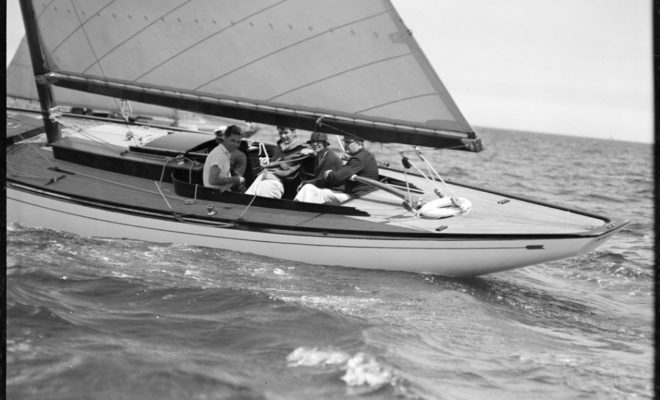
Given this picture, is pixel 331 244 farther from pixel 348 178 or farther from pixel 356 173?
pixel 356 173

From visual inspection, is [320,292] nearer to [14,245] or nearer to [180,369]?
[180,369]

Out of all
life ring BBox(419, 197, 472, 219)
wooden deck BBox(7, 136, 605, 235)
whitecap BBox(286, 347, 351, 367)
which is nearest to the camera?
whitecap BBox(286, 347, 351, 367)

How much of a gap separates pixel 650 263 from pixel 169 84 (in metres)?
7.08

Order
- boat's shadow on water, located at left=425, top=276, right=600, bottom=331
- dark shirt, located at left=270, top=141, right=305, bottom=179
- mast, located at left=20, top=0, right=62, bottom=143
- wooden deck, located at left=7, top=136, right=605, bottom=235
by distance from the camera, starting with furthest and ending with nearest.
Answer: dark shirt, located at left=270, top=141, right=305, bottom=179 < mast, located at left=20, top=0, right=62, bottom=143 < wooden deck, located at left=7, top=136, right=605, bottom=235 < boat's shadow on water, located at left=425, top=276, right=600, bottom=331

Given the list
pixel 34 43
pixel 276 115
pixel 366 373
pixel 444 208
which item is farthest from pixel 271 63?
pixel 366 373

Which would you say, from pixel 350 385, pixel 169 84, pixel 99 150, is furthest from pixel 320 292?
pixel 99 150

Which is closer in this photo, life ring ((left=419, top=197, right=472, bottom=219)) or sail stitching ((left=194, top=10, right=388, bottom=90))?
sail stitching ((left=194, top=10, right=388, bottom=90))

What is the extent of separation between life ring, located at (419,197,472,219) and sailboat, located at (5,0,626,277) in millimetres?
16

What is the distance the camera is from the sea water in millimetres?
4496

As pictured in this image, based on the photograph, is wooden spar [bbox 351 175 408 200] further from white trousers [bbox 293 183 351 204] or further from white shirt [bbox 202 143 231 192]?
white shirt [bbox 202 143 231 192]

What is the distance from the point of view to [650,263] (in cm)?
1044

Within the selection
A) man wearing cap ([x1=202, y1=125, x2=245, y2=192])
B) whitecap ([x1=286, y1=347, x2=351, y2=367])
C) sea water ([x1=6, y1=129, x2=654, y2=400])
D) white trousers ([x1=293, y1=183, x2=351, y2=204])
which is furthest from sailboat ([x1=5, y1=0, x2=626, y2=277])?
whitecap ([x1=286, y1=347, x2=351, y2=367])

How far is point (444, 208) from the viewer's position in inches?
326

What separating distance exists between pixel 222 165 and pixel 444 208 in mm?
2544
